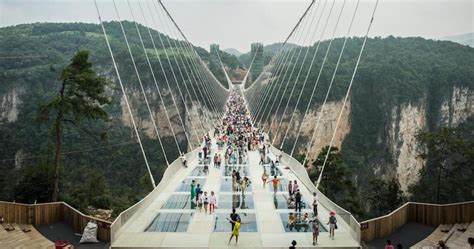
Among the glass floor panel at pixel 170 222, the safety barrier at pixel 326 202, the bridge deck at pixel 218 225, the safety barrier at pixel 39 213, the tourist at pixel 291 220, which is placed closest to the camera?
the bridge deck at pixel 218 225

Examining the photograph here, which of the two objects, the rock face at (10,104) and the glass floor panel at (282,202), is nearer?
the glass floor panel at (282,202)

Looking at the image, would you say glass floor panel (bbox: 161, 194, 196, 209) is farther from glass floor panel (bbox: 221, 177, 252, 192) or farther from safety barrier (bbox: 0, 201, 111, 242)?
safety barrier (bbox: 0, 201, 111, 242)

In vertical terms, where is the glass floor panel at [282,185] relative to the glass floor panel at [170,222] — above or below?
above

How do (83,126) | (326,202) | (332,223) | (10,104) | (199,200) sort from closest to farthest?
(332,223), (326,202), (199,200), (83,126), (10,104)

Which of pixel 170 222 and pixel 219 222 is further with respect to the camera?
pixel 219 222

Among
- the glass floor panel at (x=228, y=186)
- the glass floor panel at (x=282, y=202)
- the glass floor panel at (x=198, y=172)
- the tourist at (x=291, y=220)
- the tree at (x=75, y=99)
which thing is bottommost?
the tourist at (x=291, y=220)

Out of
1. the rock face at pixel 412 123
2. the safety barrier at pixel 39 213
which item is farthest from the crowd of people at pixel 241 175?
the rock face at pixel 412 123

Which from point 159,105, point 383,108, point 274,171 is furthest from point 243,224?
point 383,108

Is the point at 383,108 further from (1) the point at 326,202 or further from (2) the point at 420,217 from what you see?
(1) the point at 326,202

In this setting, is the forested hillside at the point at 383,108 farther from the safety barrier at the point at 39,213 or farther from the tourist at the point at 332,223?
the tourist at the point at 332,223

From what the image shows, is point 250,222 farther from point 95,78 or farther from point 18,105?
point 18,105
